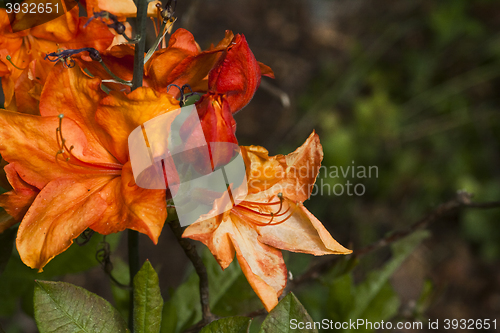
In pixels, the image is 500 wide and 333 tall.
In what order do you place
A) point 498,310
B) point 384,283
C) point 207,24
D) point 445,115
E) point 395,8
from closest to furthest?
point 384,283
point 498,310
point 445,115
point 207,24
point 395,8

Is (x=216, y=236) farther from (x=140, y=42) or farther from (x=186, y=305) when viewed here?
(x=186, y=305)

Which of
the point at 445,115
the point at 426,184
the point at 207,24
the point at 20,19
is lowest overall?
the point at 426,184

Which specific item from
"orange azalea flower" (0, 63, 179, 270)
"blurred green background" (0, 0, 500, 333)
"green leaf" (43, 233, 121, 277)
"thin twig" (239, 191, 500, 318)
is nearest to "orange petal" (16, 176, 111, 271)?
"orange azalea flower" (0, 63, 179, 270)

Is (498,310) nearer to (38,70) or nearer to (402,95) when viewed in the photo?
(402,95)

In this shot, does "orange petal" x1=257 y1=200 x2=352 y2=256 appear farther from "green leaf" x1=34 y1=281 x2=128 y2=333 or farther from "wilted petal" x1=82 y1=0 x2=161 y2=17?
"wilted petal" x1=82 y1=0 x2=161 y2=17

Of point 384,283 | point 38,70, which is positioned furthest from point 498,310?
point 38,70

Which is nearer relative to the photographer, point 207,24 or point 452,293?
point 452,293
